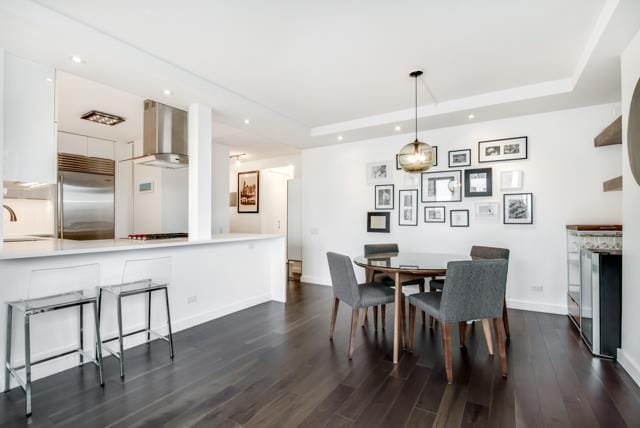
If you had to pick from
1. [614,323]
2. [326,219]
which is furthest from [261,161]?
[614,323]

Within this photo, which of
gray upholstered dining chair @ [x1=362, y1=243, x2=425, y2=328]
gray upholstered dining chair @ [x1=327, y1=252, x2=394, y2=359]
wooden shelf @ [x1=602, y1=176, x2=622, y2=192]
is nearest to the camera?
gray upholstered dining chair @ [x1=327, y1=252, x2=394, y2=359]

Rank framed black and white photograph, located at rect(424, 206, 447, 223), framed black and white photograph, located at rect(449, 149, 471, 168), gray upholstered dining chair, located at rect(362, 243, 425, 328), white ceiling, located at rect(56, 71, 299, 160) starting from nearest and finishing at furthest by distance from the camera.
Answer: white ceiling, located at rect(56, 71, 299, 160), gray upholstered dining chair, located at rect(362, 243, 425, 328), framed black and white photograph, located at rect(449, 149, 471, 168), framed black and white photograph, located at rect(424, 206, 447, 223)

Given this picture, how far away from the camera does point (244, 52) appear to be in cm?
282

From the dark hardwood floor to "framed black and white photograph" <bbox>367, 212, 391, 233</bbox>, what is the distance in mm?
2124

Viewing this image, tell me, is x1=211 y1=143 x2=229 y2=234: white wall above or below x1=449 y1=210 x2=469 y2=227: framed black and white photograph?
above

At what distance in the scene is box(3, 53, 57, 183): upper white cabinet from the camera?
255 centimetres

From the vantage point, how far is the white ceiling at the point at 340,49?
7.25 ft

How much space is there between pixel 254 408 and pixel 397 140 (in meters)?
4.13

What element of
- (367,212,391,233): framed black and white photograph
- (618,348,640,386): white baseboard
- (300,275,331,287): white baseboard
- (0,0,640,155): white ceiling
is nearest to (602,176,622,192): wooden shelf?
(0,0,640,155): white ceiling

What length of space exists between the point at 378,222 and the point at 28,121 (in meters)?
4.25

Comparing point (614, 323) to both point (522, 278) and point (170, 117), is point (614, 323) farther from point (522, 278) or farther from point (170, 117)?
point (170, 117)

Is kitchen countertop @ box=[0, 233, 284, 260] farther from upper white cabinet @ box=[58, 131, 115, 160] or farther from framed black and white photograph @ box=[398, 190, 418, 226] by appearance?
upper white cabinet @ box=[58, 131, 115, 160]

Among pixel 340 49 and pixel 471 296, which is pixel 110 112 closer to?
pixel 340 49

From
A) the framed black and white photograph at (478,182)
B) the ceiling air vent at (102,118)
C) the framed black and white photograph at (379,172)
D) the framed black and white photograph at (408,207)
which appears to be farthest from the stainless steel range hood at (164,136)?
the framed black and white photograph at (478,182)
